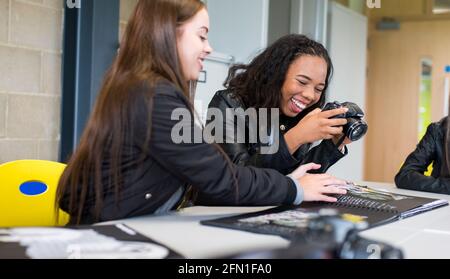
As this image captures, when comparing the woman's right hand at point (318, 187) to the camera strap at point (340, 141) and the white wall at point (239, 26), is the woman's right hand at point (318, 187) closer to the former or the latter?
the camera strap at point (340, 141)

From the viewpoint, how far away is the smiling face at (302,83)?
4.79ft

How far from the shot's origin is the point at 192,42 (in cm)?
98

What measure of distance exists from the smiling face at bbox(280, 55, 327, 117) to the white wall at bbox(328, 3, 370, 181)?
181cm

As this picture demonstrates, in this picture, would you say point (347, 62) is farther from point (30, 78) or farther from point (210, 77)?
point (30, 78)

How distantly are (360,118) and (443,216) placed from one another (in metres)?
0.36

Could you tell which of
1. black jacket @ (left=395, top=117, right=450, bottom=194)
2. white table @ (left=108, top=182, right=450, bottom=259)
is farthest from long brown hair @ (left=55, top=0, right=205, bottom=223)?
black jacket @ (left=395, top=117, right=450, bottom=194)

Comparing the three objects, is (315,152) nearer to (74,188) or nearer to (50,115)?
(74,188)

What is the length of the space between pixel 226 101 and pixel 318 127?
0.87 feet

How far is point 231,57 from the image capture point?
255 centimetres

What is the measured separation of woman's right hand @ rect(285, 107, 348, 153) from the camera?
1.28 metres

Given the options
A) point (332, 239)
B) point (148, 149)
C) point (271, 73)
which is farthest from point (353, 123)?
point (332, 239)
